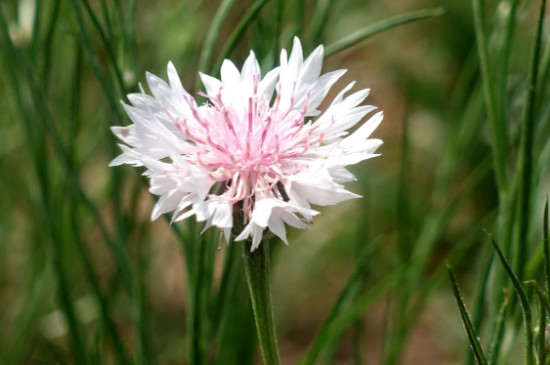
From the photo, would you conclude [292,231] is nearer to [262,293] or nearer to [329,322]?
[329,322]

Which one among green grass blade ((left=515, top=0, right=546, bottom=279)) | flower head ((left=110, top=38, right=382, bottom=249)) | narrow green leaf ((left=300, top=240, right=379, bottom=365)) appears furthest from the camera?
narrow green leaf ((left=300, top=240, right=379, bottom=365))

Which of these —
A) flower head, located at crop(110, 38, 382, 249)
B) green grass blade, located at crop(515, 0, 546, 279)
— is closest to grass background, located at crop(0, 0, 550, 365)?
green grass blade, located at crop(515, 0, 546, 279)

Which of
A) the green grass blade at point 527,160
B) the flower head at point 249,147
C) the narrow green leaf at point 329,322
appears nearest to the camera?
the flower head at point 249,147

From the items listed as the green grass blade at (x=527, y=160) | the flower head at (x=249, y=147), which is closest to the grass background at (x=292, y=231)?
the green grass blade at (x=527, y=160)

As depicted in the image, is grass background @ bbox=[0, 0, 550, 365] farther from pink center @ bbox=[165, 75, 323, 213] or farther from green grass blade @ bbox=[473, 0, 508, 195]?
pink center @ bbox=[165, 75, 323, 213]

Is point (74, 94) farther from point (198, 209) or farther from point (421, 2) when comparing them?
point (421, 2)

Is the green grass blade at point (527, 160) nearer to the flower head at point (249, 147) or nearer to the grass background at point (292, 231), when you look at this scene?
the grass background at point (292, 231)
